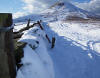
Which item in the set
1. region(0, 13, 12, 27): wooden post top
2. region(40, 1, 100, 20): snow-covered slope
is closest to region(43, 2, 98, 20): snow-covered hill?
region(40, 1, 100, 20): snow-covered slope

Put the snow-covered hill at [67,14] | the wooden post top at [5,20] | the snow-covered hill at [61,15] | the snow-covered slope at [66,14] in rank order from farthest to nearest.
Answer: the snow-covered hill at [67,14]
the snow-covered slope at [66,14]
the snow-covered hill at [61,15]
the wooden post top at [5,20]

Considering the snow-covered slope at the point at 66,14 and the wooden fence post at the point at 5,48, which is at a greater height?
the snow-covered slope at the point at 66,14

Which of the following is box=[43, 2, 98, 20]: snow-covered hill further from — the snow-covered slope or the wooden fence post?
the wooden fence post

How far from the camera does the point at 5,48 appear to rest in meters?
2.03

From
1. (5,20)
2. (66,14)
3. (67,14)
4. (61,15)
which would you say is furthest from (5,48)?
(67,14)

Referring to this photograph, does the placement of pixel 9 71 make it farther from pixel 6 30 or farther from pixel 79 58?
pixel 79 58

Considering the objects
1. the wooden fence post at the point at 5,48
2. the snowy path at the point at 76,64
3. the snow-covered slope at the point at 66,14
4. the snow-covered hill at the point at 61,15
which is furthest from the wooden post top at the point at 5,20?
the snow-covered slope at the point at 66,14

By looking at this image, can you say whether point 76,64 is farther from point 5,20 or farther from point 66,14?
point 66,14

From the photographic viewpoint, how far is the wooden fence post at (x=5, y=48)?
1.96 m

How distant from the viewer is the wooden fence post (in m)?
1.96

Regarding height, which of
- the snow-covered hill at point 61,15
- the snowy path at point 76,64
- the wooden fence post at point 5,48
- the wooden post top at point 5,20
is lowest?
the snowy path at point 76,64

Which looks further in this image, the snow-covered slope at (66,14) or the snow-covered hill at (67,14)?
the snow-covered hill at (67,14)

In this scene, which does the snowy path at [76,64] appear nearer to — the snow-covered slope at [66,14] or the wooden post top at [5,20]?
the wooden post top at [5,20]

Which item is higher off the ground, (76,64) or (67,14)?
(67,14)
